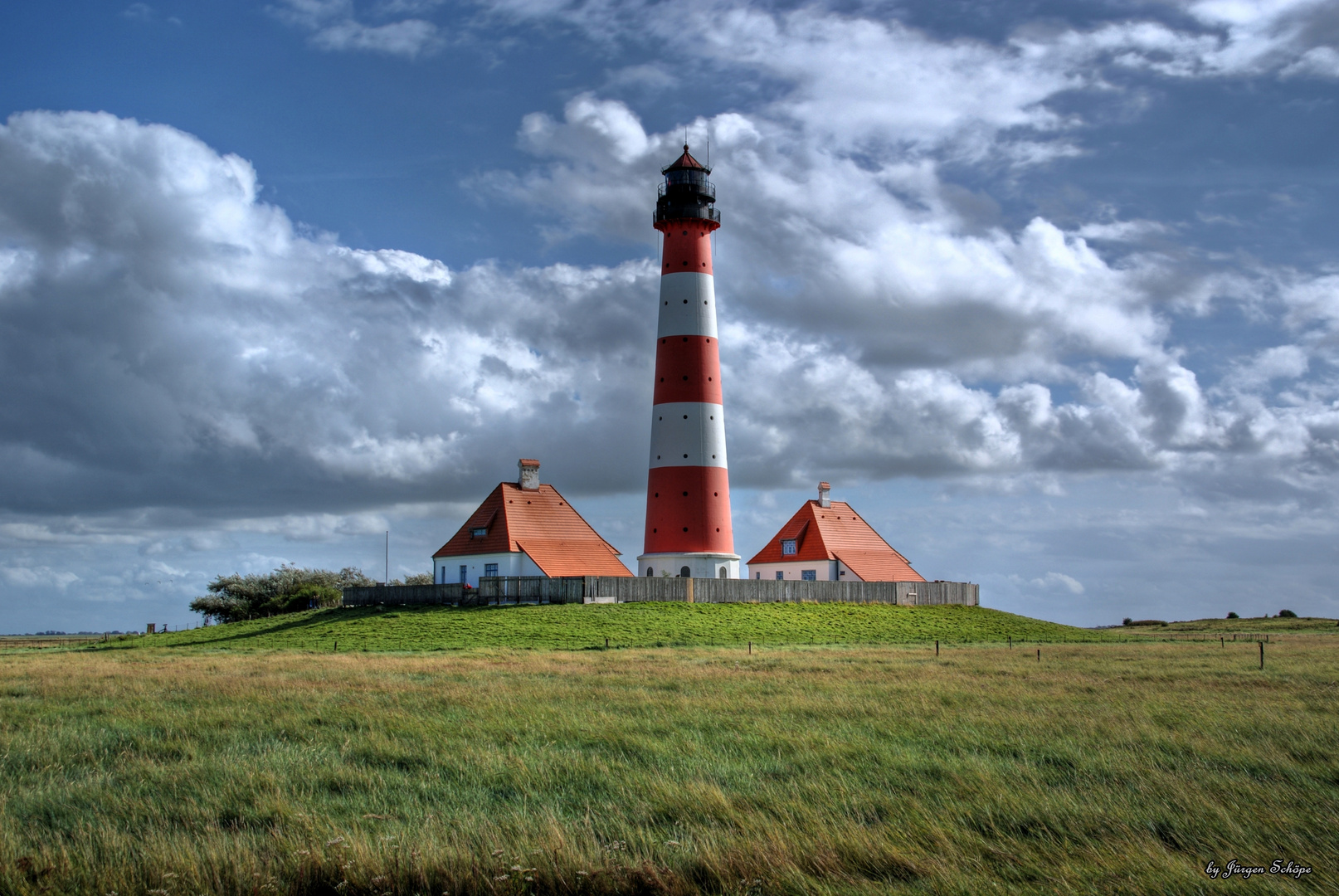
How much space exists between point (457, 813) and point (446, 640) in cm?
3028

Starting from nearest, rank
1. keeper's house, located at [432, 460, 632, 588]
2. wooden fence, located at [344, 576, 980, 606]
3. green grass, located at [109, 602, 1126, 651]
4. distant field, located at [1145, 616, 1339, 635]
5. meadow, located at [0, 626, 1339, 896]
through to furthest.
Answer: meadow, located at [0, 626, 1339, 896] < green grass, located at [109, 602, 1126, 651] < wooden fence, located at [344, 576, 980, 606] < keeper's house, located at [432, 460, 632, 588] < distant field, located at [1145, 616, 1339, 635]

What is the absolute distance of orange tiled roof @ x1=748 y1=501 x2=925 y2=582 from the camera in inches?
2445

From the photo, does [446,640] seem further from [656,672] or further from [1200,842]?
[1200,842]

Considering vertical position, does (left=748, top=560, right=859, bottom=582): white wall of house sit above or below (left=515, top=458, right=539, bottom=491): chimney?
below

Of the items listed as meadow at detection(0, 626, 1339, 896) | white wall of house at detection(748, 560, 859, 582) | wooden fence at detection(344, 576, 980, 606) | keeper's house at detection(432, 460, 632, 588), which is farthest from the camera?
white wall of house at detection(748, 560, 859, 582)

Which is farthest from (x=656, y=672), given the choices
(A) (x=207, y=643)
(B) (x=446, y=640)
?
(A) (x=207, y=643)

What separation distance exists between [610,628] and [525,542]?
15.1 m

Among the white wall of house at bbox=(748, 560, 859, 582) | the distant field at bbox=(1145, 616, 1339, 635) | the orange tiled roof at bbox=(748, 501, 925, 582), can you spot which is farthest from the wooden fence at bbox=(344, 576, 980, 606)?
the distant field at bbox=(1145, 616, 1339, 635)

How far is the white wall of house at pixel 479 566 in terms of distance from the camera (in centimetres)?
5341

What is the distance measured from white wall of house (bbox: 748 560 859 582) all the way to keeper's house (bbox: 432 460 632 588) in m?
11.6

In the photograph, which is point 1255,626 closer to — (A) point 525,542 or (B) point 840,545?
(B) point 840,545

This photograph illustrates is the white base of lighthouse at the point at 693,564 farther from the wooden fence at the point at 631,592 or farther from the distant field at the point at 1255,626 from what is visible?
the distant field at the point at 1255,626

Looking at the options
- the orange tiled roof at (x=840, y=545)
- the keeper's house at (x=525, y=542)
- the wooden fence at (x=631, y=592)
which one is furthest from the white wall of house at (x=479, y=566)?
the orange tiled roof at (x=840, y=545)

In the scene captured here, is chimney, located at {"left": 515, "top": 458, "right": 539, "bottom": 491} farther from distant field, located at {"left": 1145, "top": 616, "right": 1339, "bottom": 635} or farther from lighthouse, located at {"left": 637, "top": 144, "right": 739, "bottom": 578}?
distant field, located at {"left": 1145, "top": 616, "right": 1339, "bottom": 635}
